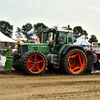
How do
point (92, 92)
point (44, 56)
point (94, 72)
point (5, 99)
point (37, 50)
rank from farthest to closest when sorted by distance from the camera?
1. point (94, 72)
2. point (37, 50)
3. point (44, 56)
4. point (92, 92)
5. point (5, 99)

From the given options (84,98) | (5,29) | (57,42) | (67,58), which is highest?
(5,29)

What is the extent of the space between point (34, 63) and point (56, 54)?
3.72ft

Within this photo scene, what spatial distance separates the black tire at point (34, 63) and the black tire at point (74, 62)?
3.04 feet

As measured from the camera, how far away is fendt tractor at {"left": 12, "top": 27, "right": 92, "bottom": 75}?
7422 mm

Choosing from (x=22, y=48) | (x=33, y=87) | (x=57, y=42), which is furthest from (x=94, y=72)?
(x=33, y=87)

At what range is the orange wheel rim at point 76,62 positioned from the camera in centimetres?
814

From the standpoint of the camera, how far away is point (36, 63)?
7.40 metres

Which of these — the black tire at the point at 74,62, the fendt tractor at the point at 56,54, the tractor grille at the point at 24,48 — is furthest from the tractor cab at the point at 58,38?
the tractor grille at the point at 24,48

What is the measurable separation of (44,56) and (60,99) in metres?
3.30

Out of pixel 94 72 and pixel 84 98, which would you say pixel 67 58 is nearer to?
pixel 94 72

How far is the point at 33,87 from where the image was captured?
206 inches

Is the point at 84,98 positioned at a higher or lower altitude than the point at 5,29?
lower

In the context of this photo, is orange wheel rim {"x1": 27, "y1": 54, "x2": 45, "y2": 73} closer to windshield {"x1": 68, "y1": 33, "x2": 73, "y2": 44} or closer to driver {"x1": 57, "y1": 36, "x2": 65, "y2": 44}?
driver {"x1": 57, "y1": 36, "x2": 65, "y2": 44}

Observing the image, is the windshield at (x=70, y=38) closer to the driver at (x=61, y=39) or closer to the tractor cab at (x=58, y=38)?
the tractor cab at (x=58, y=38)
